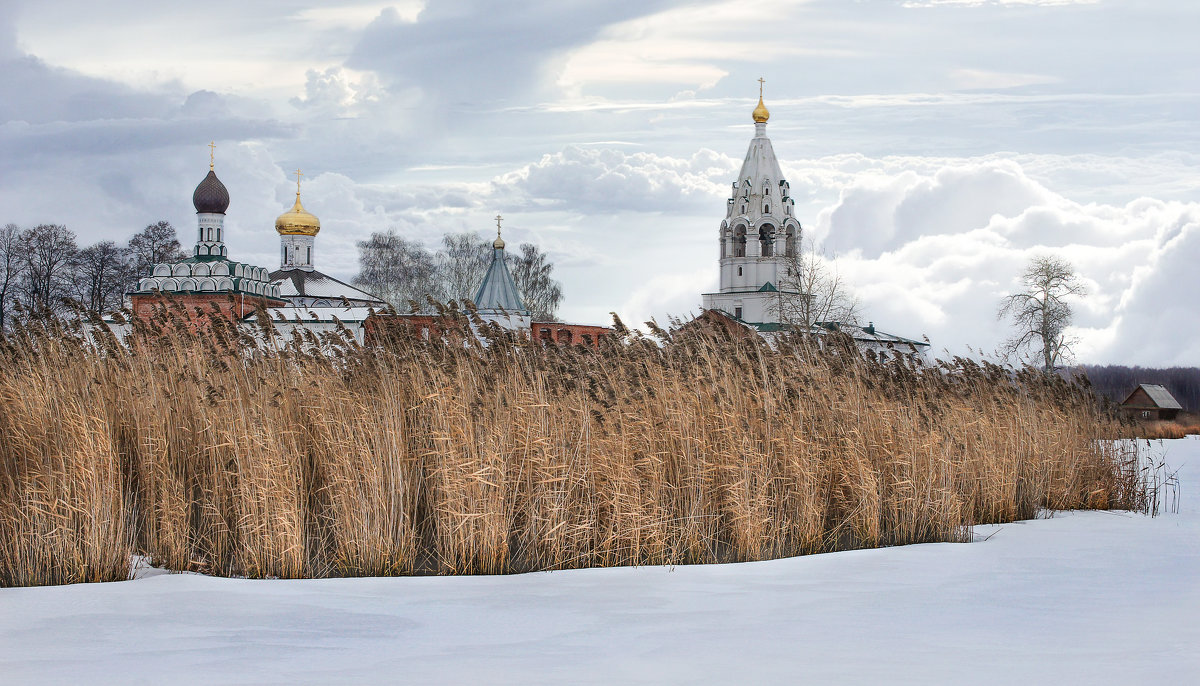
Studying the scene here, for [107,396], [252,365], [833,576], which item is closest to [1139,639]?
[833,576]

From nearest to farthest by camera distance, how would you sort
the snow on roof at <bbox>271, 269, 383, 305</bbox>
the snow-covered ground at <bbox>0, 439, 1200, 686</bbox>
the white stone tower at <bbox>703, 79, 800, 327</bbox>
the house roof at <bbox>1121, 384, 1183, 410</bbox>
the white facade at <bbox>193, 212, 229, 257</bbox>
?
the snow-covered ground at <bbox>0, 439, 1200, 686</bbox>
the house roof at <bbox>1121, 384, 1183, 410</bbox>
the white facade at <bbox>193, 212, 229, 257</bbox>
the snow on roof at <bbox>271, 269, 383, 305</bbox>
the white stone tower at <bbox>703, 79, 800, 327</bbox>

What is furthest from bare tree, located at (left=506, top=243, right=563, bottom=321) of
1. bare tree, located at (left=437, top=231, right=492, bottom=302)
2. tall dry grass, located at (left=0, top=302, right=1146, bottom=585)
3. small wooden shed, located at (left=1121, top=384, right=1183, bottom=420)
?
tall dry grass, located at (left=0, top=302, right=1146, bottom=585)

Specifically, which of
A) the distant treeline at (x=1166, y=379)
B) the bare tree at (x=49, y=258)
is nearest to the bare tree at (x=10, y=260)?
the bare tree at (x=49, y=258)

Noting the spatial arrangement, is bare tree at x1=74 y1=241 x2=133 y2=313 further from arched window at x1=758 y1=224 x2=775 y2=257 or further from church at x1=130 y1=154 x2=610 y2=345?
arched window at x1=758 y1=224 x2=775 y2=257

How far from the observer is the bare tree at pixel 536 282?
52.4 metres

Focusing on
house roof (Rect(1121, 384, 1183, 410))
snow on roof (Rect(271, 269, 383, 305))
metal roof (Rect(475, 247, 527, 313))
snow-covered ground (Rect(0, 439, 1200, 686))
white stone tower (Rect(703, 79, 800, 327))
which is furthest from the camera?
white stone tower (Rect(703, 79, 800, 327))

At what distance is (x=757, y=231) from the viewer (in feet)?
208

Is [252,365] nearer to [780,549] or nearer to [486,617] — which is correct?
[486,617]

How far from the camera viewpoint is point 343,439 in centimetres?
616

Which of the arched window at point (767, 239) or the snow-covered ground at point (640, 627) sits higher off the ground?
the arched window at point (767, 239)

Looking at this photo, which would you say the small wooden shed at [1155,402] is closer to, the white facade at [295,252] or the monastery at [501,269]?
the monastery at [501,269]

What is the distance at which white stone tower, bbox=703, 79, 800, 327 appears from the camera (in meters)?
63.1

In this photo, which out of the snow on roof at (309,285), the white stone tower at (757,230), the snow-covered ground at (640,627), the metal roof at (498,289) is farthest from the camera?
the white stone tower at (757,230)

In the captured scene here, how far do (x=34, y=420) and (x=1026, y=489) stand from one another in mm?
7511
